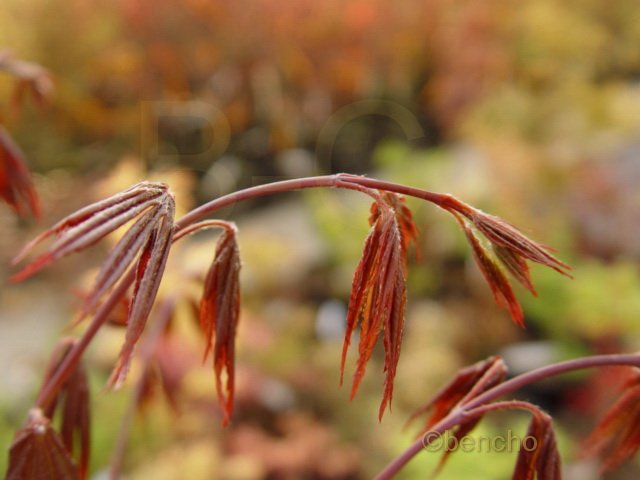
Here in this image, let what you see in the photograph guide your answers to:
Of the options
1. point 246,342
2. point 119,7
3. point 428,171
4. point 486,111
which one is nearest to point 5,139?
point 246,342

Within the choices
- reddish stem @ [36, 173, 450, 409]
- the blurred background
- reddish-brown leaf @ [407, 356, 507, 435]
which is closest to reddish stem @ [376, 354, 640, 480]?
reddish-brown leaf @ [407, 356, 507, 435]

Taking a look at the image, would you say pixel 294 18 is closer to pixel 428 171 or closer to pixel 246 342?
pixel 428 171

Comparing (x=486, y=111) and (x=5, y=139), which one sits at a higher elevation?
(x=5, y=139)

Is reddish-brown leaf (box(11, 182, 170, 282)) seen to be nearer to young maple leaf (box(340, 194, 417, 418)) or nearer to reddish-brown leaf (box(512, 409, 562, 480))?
young maple leaf (box(340, 194, 417, 418))

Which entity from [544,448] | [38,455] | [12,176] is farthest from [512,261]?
[12,176]

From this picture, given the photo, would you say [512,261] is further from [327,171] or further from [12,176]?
[327,171]

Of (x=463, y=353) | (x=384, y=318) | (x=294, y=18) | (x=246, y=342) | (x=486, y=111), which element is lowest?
(x=463, y=353)

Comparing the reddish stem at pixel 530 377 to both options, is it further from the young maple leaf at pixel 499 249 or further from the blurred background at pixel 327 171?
the blurred background at pixel 327 171
